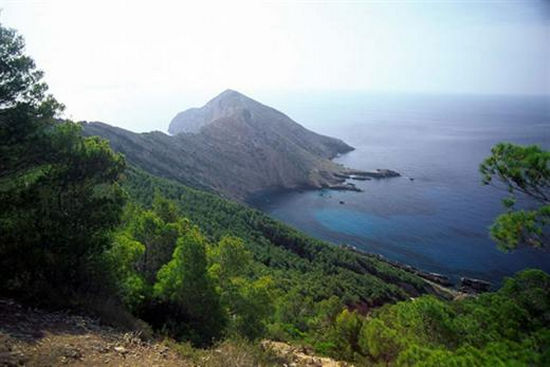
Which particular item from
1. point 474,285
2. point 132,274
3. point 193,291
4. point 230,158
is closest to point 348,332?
point 193,291

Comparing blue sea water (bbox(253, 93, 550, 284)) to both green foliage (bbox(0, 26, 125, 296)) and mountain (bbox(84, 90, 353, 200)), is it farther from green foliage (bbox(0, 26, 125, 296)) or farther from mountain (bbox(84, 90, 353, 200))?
green foliage (bbox(0, 26, 125, 296))

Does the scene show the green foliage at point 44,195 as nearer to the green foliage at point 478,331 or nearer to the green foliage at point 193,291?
the green foliage at point 193,291

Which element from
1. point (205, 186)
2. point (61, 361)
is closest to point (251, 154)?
point (205, 186)

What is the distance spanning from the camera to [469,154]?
479 feet

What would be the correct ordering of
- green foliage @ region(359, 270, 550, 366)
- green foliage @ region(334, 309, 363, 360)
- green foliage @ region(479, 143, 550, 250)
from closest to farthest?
green foliage @ region(359, 270, 550, 366), green foliage @ region(479, 143, 550, 250), green foliage @ region(334, 309, 363, 360)

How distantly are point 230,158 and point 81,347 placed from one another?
111272 mm

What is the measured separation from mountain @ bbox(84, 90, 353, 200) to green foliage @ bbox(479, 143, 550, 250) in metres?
87.7

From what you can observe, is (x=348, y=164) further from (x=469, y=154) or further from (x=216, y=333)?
(x=216, y=333)

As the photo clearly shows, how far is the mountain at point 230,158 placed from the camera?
97062 mm

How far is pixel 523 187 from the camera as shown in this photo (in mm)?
9773

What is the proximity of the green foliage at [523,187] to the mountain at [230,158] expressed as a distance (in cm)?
8774

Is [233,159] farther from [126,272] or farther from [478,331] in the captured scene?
[478,331]

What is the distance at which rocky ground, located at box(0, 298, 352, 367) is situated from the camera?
896 centimetres

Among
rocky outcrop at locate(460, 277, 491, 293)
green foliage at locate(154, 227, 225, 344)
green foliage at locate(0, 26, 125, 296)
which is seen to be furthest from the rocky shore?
green foliage at locate(0, 26, 125, 296)
